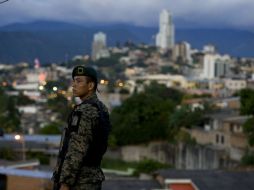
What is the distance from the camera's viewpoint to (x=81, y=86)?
149 inches

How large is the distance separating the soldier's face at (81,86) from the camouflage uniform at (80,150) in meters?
0.11

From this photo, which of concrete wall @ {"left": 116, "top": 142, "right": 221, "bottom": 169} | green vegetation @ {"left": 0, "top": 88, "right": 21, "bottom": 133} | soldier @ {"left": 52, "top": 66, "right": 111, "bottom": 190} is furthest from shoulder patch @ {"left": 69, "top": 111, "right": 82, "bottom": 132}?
green vegetation @ {"left": 0, "top": 88, "right": 21, "bottom": 133}

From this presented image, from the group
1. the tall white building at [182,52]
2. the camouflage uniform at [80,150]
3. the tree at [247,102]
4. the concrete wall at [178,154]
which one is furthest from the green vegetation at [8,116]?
the tall white building at [182,52]

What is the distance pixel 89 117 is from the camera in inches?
143

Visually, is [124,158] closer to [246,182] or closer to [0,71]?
[246,182]

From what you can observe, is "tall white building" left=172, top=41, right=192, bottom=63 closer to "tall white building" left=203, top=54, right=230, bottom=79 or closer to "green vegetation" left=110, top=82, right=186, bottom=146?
"tall white building" left=203, top=54, right=230, bottom=79

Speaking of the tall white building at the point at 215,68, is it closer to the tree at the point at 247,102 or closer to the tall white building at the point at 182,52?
the tall white building at the point at 182,52

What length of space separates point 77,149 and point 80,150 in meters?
0.02

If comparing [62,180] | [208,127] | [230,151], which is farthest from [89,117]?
[208,127]

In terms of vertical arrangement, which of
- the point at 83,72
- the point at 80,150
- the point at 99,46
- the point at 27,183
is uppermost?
the point at 99,46

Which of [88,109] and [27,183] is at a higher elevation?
[88,109]

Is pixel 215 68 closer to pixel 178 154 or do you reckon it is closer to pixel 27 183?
pixel 178 154

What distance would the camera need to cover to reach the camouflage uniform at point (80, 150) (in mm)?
3602

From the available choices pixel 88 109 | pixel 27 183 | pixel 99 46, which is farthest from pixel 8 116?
pixel 99 46
